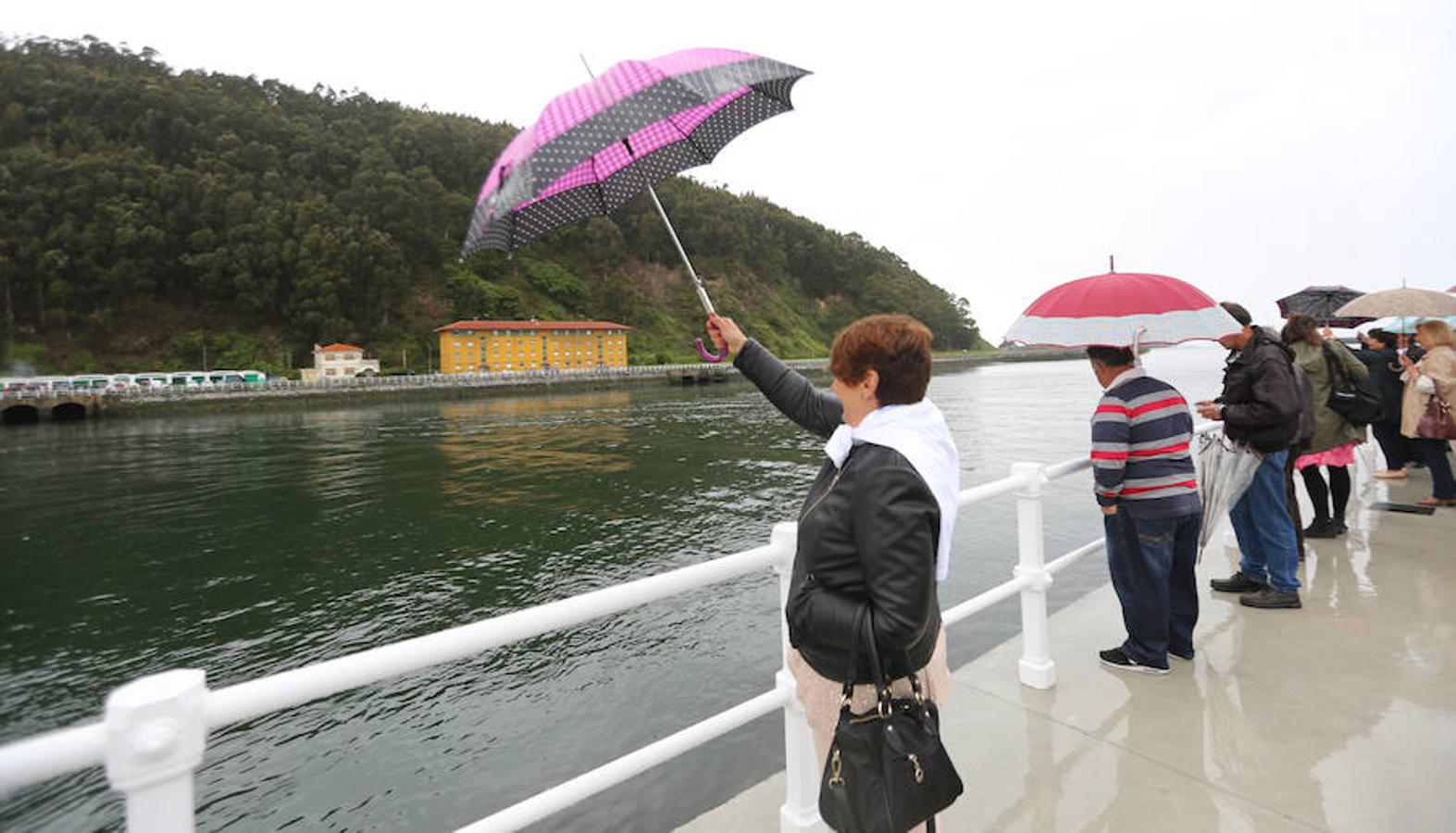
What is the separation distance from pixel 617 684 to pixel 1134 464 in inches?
237

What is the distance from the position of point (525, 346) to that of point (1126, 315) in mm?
67573

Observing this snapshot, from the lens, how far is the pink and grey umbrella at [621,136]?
2.31 m

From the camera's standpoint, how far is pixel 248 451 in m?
27.7

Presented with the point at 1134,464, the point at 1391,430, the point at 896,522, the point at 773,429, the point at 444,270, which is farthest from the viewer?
the point at 444,270

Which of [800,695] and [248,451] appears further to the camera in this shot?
[248,451]

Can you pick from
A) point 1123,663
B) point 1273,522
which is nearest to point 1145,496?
point 1123,663

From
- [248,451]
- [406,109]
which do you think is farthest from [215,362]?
[406,109]

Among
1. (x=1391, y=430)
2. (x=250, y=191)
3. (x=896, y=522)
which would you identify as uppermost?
(x=250, y=191)

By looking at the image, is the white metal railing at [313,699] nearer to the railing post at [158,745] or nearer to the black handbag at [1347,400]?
the railing post at [158,745]

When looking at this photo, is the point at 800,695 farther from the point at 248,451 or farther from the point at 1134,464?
the point at 248,451

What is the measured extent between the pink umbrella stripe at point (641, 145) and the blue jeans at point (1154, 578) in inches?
96.0

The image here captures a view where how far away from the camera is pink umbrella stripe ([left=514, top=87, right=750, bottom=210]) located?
279 centimetres

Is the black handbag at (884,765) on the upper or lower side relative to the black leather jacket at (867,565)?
lower

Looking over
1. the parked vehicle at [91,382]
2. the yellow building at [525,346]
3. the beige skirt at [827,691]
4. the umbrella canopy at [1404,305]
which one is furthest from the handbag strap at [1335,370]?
the yellow building at [525,346]
